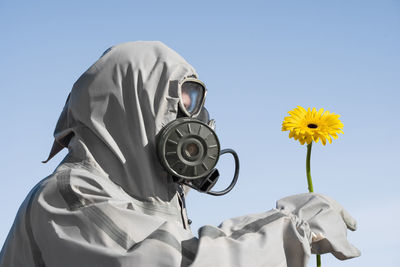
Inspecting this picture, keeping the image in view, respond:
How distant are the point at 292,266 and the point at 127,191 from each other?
1101 mm

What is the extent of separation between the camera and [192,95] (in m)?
5.09

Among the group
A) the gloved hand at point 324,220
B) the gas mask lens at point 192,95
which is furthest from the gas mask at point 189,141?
the gloved hand at point 324,220

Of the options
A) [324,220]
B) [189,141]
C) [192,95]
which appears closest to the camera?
[324,220]

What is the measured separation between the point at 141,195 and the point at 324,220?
3.69ft

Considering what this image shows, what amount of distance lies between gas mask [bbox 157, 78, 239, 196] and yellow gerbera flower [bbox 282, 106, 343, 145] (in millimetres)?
560

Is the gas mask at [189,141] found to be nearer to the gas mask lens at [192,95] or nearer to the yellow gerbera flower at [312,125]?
the gas mask lens at [192,95]

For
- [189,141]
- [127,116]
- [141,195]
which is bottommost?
[141,195]

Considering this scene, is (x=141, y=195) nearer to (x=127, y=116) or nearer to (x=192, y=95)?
(x=127, y=116)

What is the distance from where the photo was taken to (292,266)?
4457 mm

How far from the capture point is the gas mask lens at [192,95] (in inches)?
197

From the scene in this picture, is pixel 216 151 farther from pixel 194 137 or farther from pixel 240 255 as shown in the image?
pixel 240 255

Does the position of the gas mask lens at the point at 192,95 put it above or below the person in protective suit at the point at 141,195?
above

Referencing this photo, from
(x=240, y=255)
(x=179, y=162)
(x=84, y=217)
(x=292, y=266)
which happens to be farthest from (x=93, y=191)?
(x=292, y=266)

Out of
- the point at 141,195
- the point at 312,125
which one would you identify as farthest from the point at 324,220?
the point at 141,195
